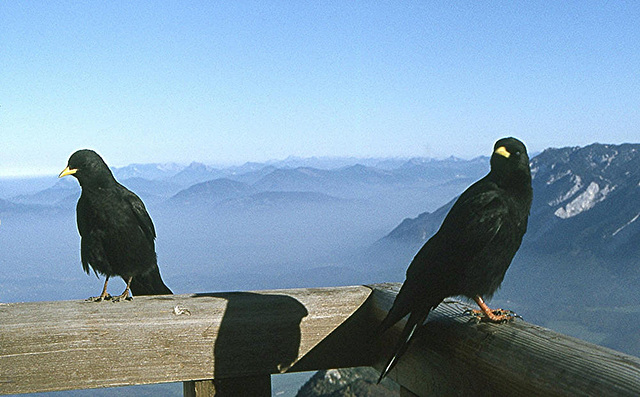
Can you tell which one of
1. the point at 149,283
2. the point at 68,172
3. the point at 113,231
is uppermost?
the point at 68,172

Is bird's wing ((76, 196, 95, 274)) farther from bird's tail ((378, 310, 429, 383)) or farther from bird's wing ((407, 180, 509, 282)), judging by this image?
bird's tail ((378, 310, 429, 383))

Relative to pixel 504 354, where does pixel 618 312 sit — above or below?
below

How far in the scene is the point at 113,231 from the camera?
434 cm

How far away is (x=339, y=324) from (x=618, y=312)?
168601 mm

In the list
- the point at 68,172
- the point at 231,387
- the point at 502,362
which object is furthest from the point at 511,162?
the point at 68,172

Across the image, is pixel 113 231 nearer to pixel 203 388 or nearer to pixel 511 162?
pixel 203 388

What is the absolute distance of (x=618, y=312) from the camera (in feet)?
491

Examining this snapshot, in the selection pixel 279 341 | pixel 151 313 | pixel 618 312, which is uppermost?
pixel 151 313

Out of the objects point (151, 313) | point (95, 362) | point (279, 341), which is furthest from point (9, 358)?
point (279, 341)

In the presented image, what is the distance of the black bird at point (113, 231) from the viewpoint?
4.34m

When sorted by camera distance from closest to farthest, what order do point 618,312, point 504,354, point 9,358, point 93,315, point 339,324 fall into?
point 504,354 < point 9,358 < point 93,315 < point 339,324 < point 618,312

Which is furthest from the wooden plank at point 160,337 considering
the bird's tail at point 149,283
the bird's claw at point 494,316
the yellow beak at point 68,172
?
the yellow beak at point 68,172

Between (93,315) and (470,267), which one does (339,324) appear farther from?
(93,315)

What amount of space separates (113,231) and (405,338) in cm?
314
